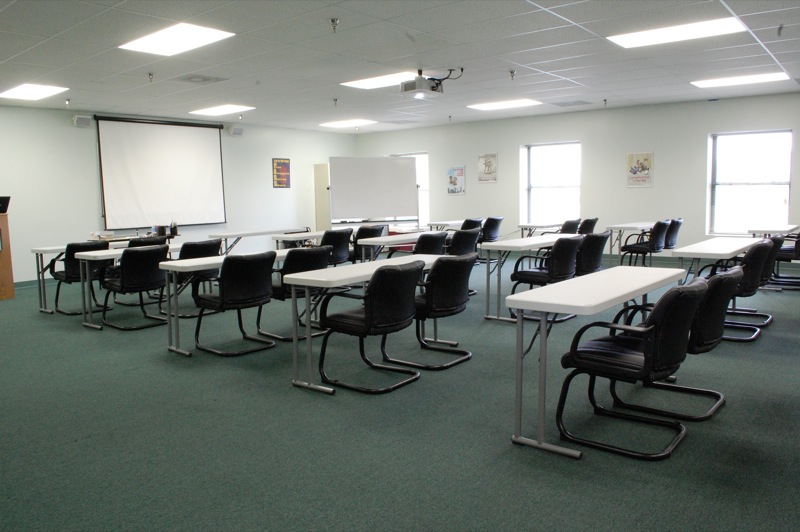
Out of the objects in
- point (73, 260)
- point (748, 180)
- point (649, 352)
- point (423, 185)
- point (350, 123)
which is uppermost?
point (350, 123)

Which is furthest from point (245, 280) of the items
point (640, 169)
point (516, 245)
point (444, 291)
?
point (640, 169)

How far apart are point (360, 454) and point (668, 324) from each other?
4.83 ft

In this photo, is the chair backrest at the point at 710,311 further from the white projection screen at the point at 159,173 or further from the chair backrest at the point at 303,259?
the white projection screen at the point at 159,173

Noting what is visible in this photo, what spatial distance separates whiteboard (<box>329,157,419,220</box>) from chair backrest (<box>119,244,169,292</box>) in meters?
4.89

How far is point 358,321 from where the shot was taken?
351 centimetres

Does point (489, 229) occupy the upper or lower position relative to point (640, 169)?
Result: lower

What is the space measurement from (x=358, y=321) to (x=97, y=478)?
1556 mm

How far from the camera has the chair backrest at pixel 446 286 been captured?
3.75m

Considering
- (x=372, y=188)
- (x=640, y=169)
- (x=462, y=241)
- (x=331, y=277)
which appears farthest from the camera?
(x=372, y=188)

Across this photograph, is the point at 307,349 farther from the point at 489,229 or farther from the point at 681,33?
the point at 489,229

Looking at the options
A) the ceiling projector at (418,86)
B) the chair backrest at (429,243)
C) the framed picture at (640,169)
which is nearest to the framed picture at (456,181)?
the framed picture at (640,169)

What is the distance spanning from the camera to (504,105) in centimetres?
932

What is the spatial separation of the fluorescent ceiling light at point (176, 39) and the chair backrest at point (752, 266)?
4.41 meters

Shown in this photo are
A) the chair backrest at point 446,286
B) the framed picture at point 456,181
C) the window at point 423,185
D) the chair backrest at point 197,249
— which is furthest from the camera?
the window at point 423,185
